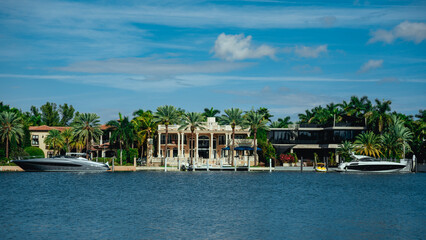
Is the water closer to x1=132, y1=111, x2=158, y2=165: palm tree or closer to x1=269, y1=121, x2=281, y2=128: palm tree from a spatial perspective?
x1=132, y1=111, x2=158, y2=165: palm tree

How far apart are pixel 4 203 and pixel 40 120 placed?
10232cm

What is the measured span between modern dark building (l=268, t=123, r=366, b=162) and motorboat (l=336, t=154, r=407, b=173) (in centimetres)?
1680

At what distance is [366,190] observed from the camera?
61.8m

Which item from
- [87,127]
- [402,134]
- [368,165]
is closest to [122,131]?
[87,127]

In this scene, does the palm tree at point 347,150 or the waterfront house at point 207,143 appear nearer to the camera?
the palm tree at point 347,150

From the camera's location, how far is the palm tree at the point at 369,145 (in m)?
96.9

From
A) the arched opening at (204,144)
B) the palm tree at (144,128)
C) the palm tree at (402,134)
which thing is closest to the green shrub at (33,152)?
the palm tree at (144,128)

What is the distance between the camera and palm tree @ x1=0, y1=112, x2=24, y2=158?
3718 inches

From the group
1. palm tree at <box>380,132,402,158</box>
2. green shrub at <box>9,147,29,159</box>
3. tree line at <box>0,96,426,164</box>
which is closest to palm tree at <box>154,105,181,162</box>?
tree line at <box>0,96,426,164</box>

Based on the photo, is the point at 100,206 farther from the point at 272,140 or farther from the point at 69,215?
the point at 272,140

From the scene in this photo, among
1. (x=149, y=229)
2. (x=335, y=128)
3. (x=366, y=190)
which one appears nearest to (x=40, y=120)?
(x=335, y=128)

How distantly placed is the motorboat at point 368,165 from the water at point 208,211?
23.6 meters

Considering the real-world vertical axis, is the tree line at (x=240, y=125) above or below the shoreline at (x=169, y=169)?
above

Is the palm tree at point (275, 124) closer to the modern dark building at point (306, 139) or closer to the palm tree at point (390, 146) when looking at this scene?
the modern dark building at point (306, 139)
